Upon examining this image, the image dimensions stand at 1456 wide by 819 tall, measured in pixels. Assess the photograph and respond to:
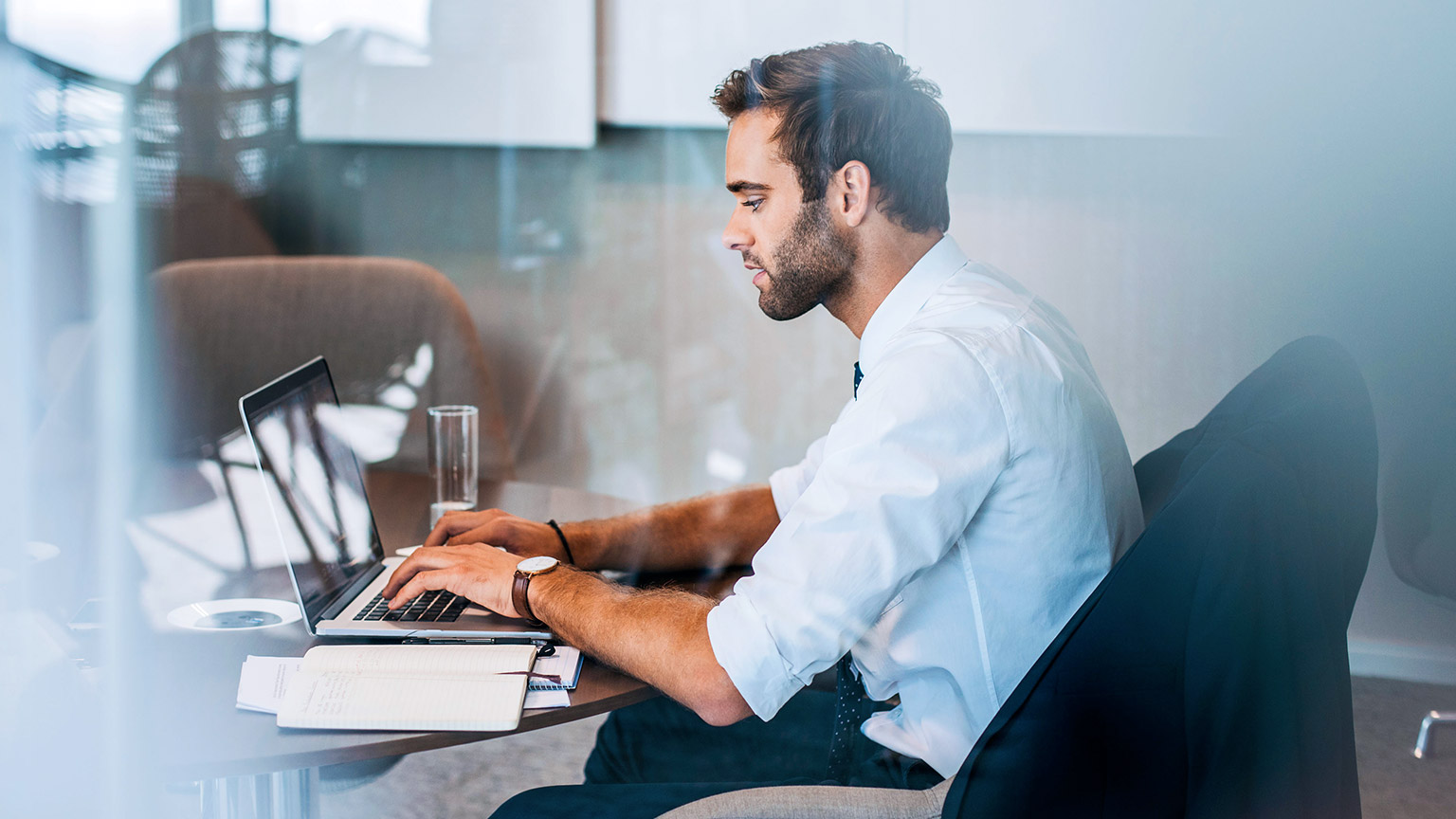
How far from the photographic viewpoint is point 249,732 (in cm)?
80

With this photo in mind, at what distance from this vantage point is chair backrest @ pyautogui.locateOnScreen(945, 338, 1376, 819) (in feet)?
2.18

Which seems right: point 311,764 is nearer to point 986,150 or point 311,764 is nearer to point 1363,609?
point 1363,609

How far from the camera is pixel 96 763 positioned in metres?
0.68

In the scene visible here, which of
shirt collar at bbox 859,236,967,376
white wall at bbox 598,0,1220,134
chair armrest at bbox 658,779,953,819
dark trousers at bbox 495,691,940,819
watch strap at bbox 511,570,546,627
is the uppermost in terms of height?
white wall at bbox 598,0,1220,134

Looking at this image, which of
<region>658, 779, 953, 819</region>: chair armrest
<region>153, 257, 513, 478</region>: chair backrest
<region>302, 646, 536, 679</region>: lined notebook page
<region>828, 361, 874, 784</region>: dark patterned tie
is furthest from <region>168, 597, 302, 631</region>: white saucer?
<region>153, 257, 513, 478</region>: chair backrest

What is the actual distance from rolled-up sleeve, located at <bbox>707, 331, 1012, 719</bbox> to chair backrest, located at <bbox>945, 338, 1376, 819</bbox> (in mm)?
147

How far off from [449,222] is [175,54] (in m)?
0.61

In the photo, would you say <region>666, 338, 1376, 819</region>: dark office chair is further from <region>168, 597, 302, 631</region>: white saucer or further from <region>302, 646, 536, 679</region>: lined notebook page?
<region>168, 597, 302, 631</region>: white saucer

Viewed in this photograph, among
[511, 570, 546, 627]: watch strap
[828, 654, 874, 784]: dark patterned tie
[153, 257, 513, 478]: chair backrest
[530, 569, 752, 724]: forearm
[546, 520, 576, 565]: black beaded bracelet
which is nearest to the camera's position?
[530, 569, 752, 724]: forearm

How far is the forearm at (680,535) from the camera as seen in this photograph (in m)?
1.25

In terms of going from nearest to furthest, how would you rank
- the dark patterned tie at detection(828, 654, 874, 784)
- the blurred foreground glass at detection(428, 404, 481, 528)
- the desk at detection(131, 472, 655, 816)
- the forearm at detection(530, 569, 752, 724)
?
the desk at detection(131, 472, 655, 816), the forearm at detection(530, 569, 752, 724), the dark patterned tie at detection(828, 654, 874, 784), the blurred foreground glass at detection(428, 404, 481, 528)

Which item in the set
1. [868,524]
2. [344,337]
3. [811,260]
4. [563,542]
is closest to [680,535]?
[563,542]

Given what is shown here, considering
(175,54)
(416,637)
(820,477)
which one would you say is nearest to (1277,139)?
(820,477)

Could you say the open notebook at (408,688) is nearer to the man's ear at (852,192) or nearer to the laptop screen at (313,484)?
the laptop screen at (313,484)
